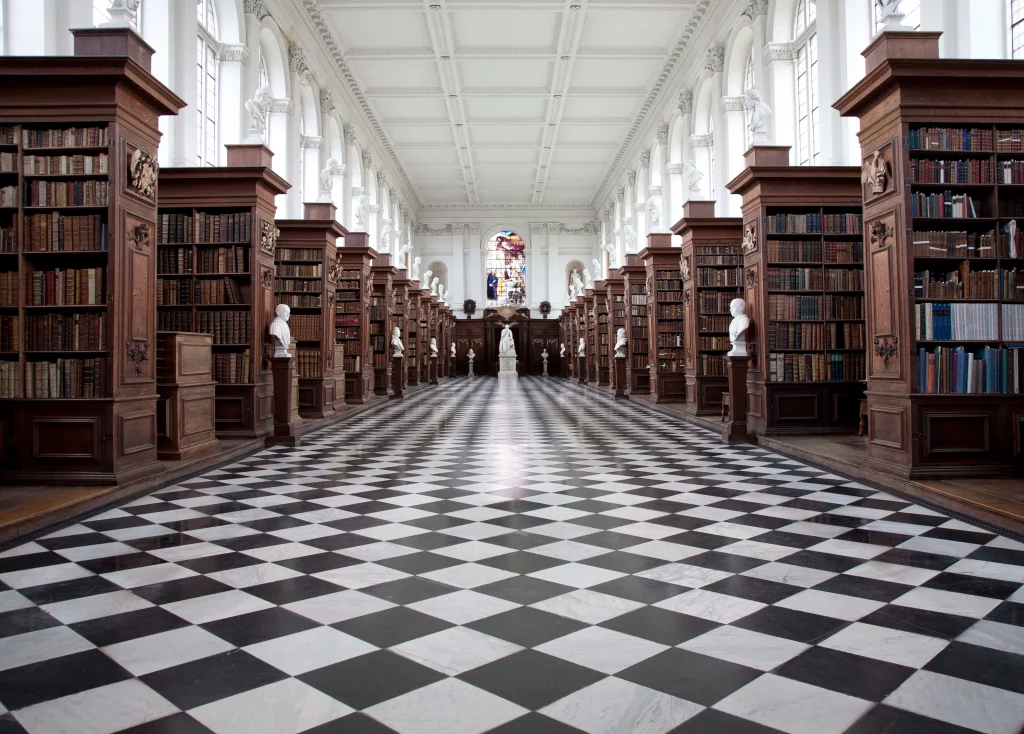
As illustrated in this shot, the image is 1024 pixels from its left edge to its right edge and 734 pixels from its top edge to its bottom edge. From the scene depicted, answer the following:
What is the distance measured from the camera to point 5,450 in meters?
4.94

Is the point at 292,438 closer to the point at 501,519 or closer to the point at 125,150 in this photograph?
the point at 125,150

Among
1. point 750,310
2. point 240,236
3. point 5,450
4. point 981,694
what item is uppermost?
point 240,236

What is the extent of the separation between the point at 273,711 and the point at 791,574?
2.07 m

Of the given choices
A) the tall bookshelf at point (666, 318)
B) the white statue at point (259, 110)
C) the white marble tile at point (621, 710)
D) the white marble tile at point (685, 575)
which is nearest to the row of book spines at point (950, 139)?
the white marble tile at point (685, 575)

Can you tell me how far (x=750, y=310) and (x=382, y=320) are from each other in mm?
8447

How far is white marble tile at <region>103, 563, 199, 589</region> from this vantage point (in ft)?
9.70

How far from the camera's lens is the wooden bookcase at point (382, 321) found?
14250 millimetres

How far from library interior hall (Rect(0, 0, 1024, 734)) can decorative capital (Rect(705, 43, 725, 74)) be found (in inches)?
75.7

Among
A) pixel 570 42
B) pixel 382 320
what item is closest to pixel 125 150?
pixel 382 320

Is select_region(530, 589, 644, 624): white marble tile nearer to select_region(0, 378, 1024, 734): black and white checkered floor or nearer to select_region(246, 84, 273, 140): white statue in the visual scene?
select_region(0, 378, 1024, 734): black and white checkered floor

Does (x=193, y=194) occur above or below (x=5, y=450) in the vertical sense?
above

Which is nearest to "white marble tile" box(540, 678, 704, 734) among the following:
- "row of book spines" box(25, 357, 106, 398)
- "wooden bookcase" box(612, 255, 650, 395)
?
"row of book spines" box(25, 357, 106, 398)

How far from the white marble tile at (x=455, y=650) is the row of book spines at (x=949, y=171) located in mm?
4477

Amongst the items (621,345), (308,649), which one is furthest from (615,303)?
(308,649)
